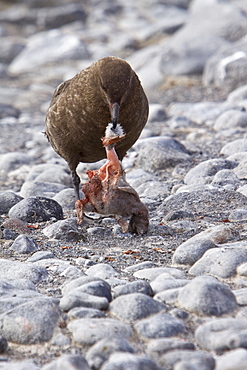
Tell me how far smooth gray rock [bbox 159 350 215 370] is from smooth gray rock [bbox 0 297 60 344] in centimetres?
64

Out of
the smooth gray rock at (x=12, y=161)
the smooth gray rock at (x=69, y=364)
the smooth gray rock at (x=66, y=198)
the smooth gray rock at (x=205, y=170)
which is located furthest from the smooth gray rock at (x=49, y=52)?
the smooth gray rock at (x=69, y=364)

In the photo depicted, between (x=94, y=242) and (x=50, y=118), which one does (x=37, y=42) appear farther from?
(x=94, y=242)

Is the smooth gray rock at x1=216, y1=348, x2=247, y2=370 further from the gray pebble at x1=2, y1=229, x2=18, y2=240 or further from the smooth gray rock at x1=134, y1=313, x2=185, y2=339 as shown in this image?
the gray pebble at x1=2, y1=229, x2=18, y2=240

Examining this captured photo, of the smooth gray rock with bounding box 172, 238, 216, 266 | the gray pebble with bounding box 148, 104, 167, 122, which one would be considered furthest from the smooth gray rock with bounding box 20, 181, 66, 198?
the gray pebble with bounding box 148, 104, 167, 122

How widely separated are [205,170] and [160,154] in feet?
2.98

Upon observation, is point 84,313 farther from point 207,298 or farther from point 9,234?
point 9,234

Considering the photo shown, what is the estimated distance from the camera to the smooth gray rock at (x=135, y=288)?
124 inches

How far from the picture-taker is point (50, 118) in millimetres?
5598

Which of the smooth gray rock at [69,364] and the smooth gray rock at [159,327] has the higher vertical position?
the smooth gray rock at [69,364]

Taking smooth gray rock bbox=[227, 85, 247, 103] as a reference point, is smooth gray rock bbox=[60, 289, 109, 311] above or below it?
above

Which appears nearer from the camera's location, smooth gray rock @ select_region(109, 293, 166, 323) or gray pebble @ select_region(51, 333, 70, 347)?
gray pebble @ select_region(51, 333, 70, 347)

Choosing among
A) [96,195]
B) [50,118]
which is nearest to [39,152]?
[50,118]

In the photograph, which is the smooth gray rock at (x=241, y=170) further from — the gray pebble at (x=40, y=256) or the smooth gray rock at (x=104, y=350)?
the smooth gray rock at (x=104, y=350)

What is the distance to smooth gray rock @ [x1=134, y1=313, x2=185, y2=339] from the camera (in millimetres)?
2773
